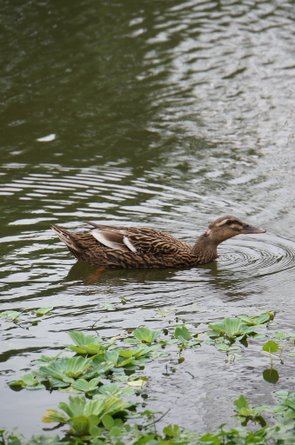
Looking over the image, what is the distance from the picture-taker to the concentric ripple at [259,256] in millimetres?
10422

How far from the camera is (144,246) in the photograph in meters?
10.8

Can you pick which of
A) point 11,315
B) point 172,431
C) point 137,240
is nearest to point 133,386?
point 172,431

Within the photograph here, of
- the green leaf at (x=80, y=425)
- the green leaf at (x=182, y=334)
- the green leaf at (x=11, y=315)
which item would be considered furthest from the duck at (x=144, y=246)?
the green leaf at (x=80, y=425)

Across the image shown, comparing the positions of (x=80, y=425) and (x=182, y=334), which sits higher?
(x=80, y=425)

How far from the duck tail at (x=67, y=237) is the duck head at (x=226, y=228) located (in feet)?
4.37

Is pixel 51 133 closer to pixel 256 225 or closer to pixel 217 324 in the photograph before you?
pixel 256 225

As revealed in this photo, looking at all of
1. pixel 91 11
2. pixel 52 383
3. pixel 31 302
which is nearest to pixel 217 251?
pixel 31 302

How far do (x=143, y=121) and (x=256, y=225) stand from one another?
4249mm

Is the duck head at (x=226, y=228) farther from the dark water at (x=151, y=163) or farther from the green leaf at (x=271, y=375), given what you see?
the green leaf at (x=271, y=375)

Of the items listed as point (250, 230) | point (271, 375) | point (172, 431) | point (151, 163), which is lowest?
point (151, 163)

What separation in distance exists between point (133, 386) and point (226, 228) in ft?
12.4

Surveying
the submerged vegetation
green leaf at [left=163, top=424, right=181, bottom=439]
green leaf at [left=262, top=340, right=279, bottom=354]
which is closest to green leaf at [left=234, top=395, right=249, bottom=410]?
the submerged vegetation

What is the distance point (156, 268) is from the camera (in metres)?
11.0

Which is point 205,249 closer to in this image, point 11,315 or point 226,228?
point 226,228
